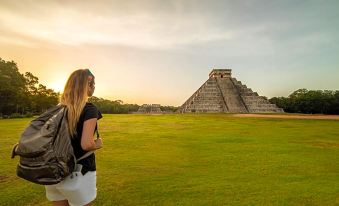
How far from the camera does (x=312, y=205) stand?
5895mm

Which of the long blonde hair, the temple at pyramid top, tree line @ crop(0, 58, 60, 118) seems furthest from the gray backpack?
the temple at pyramid top

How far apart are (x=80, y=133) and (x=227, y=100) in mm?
58371

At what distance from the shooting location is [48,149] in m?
3.05


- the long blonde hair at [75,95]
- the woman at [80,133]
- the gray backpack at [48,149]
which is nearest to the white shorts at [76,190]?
the woman at [80,133]

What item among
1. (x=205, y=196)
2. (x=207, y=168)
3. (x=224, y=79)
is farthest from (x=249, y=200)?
(x=224, y=79)

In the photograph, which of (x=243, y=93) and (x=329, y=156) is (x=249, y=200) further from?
(x=243, y=93)

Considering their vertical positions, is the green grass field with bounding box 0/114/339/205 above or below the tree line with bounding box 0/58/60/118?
below

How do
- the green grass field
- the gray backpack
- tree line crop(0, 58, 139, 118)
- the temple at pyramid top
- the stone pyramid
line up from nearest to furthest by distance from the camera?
the gray backpack < the green grass field < tree line crop(0, 58, 139, 118) < the stone pyramid < the temple at pyramid top

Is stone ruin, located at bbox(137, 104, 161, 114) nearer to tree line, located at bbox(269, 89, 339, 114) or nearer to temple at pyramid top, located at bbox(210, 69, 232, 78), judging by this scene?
temple at pyramid top, located at bbox(210, 69, 232, 78)

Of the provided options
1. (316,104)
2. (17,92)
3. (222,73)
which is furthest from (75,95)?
(316,104)

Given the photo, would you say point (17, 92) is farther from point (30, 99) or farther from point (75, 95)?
point (75, 95)

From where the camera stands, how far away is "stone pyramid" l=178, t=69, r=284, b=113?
55.8 metres

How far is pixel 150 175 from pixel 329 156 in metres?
6.93

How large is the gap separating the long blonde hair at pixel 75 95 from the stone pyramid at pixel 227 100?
51.1m
